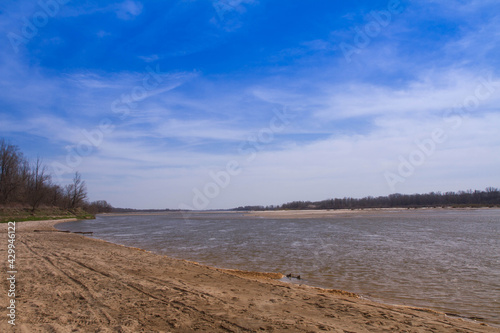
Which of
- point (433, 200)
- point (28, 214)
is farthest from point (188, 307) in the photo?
point (433, 200)

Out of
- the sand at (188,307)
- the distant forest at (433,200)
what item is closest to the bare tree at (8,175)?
the sand at (188,307)

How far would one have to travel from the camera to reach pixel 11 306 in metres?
6.79

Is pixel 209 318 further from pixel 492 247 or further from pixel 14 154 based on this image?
pixel 14 154

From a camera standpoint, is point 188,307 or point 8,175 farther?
point 8,175

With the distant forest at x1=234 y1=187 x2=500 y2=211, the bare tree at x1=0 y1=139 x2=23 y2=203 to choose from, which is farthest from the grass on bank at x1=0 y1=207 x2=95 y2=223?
the distant forest at x1=234 y1=187 x2=500 y2=211

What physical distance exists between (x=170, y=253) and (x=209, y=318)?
44.1 feet

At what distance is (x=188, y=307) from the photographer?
7.11 m

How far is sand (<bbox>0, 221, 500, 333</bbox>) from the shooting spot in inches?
234

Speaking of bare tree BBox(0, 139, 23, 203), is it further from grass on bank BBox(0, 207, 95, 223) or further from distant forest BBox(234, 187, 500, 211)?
distant forest BBox(234, 187, 500, 211)

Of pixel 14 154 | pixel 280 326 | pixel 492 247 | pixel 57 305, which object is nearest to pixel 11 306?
pixel 57 305

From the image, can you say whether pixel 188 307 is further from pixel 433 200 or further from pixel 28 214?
pixel 433 200

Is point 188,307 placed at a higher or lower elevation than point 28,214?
higher

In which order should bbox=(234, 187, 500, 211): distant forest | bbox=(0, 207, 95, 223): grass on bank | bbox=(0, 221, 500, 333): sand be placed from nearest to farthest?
bbox=(0, 221, 500, 333): sand
bbox=(0, 207, 95, 223): grass on bank
bbox=(234, 187, 500, 211): distant forest

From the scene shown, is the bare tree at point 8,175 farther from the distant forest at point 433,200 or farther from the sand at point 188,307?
the distant forest at point 433,200
